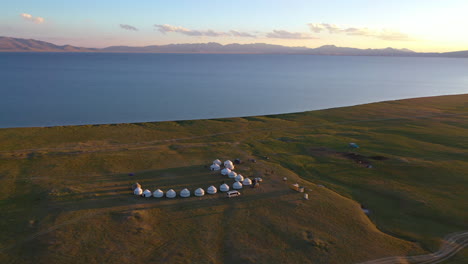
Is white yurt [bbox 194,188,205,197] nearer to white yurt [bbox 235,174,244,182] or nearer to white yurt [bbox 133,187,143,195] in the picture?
white yurt [bbox 235,174,244,182]

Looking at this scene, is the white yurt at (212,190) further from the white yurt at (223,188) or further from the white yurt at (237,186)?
the white yurt at (237,186)

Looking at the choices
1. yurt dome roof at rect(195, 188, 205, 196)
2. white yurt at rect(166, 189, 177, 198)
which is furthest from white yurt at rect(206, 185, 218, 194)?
white yurt at rect(166, 189, 177, 198)

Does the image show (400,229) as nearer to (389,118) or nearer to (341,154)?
(341,154)

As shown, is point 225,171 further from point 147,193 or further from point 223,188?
point 147,193

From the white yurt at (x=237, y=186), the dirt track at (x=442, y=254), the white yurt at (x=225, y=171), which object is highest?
the white yurt at (x=225, y=171)

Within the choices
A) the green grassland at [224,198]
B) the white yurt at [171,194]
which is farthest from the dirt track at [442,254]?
the white yurt at [171,194]

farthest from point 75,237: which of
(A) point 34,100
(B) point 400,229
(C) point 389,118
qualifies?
(A) point 34,100
